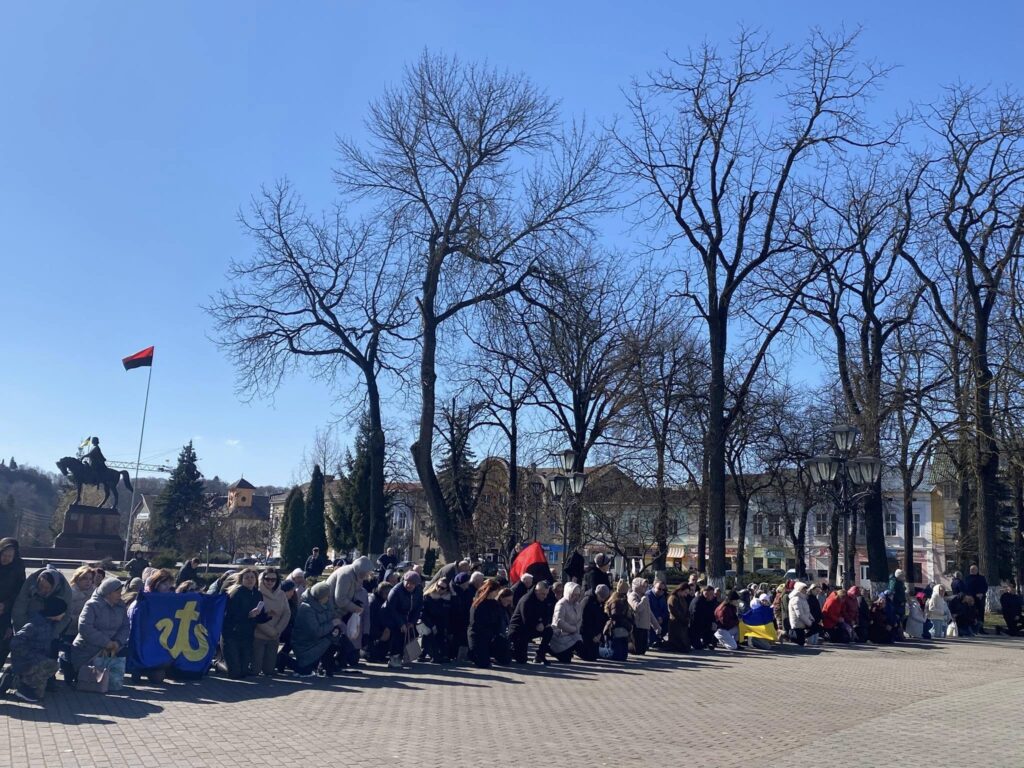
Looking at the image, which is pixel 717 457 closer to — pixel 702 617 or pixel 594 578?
pixel 702 617

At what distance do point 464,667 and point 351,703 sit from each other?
4439 millimetres

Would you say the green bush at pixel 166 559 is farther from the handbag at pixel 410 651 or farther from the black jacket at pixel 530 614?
the black jacket at pixel 530 614

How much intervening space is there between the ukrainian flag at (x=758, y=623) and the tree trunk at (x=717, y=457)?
4.43 meters

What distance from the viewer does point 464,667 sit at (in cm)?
1609

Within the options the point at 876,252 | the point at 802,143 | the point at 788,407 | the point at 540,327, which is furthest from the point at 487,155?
the point at 788,407

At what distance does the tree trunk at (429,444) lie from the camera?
26094 millimetres

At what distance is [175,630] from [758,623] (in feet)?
43.2

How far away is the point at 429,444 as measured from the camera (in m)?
26.2

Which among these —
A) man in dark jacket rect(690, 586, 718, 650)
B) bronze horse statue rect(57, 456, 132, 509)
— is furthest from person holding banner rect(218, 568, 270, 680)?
bronze horse statue rect(57, 456, 132, 509)

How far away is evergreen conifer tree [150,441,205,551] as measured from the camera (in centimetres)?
6550

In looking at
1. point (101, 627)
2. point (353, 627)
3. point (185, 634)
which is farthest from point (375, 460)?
point (101, 627)

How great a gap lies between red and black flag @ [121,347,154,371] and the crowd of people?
24.6 metres

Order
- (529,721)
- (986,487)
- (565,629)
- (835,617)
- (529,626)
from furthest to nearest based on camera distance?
(986,487)
(835,617)
(565,629)
(529,626)
(529,721)

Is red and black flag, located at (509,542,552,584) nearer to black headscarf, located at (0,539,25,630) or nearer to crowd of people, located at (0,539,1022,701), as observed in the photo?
crowd of people, located at (0,539,1022,701)
